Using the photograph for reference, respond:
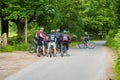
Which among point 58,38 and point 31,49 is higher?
point 58,38

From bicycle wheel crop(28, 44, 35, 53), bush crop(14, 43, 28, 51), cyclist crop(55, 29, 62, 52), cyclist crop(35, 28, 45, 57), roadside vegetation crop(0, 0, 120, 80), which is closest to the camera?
cyclist crop(35, 28, 45, 57)

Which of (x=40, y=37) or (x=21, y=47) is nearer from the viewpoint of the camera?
(x=40, y=37)

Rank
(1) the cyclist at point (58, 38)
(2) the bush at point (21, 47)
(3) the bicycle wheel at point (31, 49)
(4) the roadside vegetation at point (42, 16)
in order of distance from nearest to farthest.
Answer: (1) the cyclist at point (58, 38), (3) the bicycle wheel at point (31, 49), (2) the bush at point (21, 47), (4) the roadside vegetation at point (42, 16)

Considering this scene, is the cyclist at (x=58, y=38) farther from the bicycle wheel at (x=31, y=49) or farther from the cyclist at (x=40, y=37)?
the bicycle wheel at (x=31, y=49)

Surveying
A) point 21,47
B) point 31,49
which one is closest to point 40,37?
point 31,49

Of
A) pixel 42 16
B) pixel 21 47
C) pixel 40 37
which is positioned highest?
pixel 42 16

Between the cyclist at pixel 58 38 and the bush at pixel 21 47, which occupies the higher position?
the cyclist at pixel 58 38

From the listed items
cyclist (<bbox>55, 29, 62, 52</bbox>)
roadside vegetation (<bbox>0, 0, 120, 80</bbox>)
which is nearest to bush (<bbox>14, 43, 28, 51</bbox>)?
roadside vegetation (<bbox>0, 0, 120, 80</bbox>)

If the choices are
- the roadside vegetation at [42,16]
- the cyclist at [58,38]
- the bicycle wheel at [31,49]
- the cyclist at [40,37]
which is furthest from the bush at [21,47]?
the cyclist at [40,37]

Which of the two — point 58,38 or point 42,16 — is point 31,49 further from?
point 42,16

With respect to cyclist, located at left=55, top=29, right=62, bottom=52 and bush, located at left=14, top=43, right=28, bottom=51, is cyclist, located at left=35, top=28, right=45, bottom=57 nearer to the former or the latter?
cyclist, located at left=55, top=29, right=62, bottom=52

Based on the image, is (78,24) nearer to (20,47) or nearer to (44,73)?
(20,47)

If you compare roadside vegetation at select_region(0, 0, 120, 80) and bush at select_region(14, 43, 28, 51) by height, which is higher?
roadside vegetation at select_region(0, 0, 120, 80)

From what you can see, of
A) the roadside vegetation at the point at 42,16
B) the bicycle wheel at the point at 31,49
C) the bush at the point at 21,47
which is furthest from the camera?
the roadside vegetation at the point at 42,16
